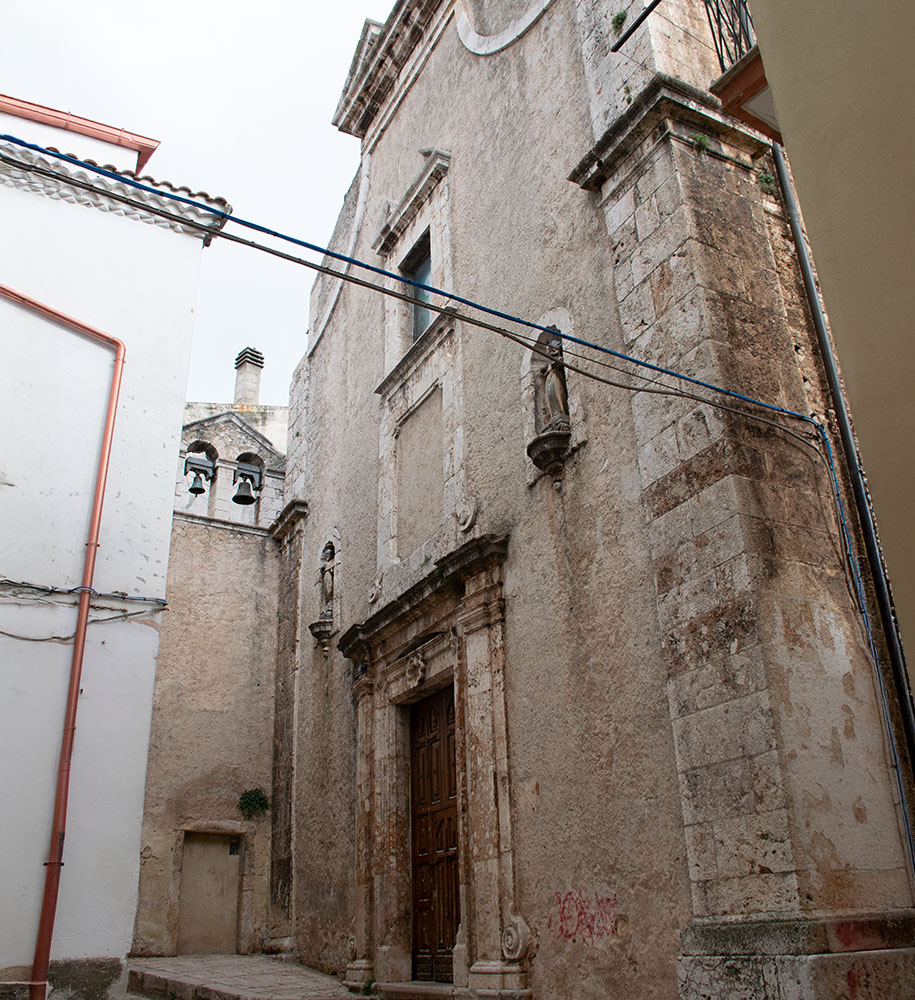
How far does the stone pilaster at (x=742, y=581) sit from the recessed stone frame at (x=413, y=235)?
2861 millimetres

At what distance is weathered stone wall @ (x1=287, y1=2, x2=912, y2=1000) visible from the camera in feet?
14.1

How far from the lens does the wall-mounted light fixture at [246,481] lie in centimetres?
1173

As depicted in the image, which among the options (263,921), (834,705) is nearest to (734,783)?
(834,705)

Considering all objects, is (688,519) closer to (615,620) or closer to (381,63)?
(615,620)

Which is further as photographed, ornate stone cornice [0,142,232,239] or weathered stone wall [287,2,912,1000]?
ornate stone cornice [0,142,232,239]

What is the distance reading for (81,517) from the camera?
6.05 metres

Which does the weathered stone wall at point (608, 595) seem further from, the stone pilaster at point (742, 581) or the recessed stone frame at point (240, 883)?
the recessed stone frame at point (240, 883)

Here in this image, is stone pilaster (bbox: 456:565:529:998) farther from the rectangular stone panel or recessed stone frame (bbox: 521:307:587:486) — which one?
the rectangular stone panel

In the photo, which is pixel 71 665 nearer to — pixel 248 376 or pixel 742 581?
pixel 742 581

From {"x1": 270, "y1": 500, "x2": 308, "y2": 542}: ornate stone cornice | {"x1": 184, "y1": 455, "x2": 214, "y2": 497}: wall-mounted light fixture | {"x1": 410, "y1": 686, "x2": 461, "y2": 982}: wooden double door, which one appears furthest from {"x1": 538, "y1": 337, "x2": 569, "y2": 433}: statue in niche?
{"x1": 184, "y1": 455, "x2": 214, "y2": 497}: wall-mounted light fixture

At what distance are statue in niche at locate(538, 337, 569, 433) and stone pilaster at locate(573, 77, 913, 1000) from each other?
2.32 ft


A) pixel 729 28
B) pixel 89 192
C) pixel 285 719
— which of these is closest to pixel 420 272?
pixel 89 192

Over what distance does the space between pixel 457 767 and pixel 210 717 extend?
15.8 ft

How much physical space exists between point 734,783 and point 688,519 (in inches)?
52.1
